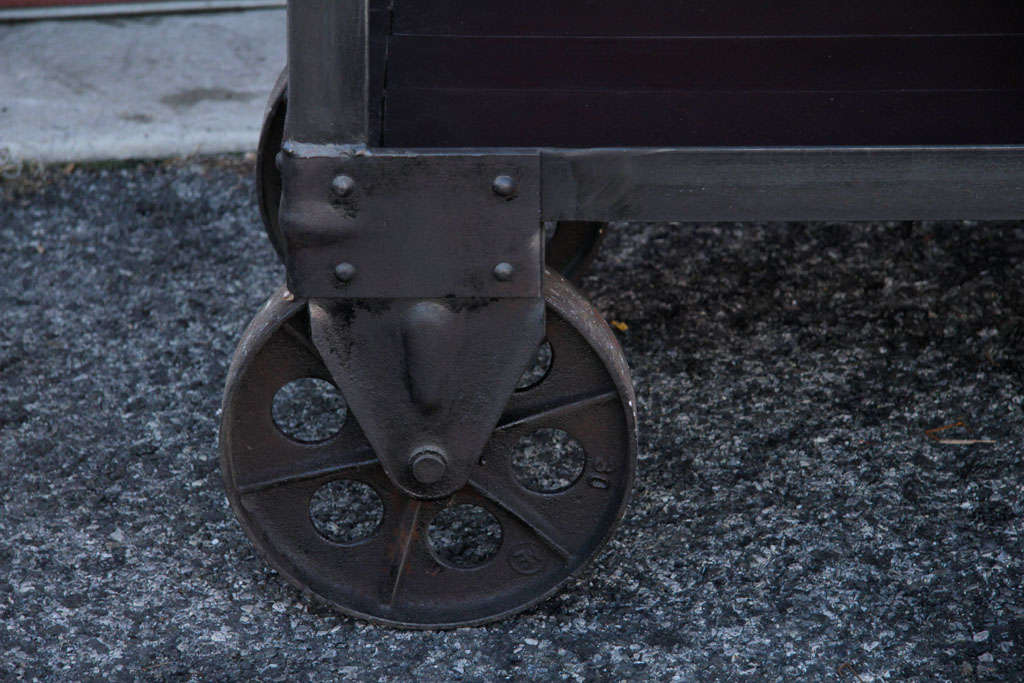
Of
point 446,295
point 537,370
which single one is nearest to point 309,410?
point 537,370

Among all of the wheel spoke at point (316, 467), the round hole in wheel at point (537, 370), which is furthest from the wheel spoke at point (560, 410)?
the round hole in wheel at point (537, 370)

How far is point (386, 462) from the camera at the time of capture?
1.90 m

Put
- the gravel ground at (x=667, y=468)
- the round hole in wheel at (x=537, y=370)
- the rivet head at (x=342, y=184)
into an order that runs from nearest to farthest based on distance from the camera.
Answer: the rivet head at (x=342, y=184) → the gravel ground at (x=667, y=468) → the round hole in wheel at (x=537, y=370)

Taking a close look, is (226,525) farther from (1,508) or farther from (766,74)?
(766,74)

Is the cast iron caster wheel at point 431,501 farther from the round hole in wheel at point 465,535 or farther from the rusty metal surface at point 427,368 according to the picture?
the round hole in wheel at point 465,535

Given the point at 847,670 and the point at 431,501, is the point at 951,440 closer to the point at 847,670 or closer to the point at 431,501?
the point at 847,670

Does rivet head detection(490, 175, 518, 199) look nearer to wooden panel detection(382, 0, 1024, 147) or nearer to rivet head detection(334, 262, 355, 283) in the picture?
wooden panel detection(382, 0, 1024, 147)

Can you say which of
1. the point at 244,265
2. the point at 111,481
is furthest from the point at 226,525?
the point at 244,265

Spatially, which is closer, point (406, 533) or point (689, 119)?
point (689, 119)

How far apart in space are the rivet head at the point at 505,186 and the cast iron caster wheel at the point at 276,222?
803 mm

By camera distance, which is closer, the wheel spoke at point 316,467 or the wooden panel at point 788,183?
the wooden panel at point 788,183

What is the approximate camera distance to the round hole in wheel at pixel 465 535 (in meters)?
2.25

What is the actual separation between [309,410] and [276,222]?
41 cm

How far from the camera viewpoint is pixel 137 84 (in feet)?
14.4
